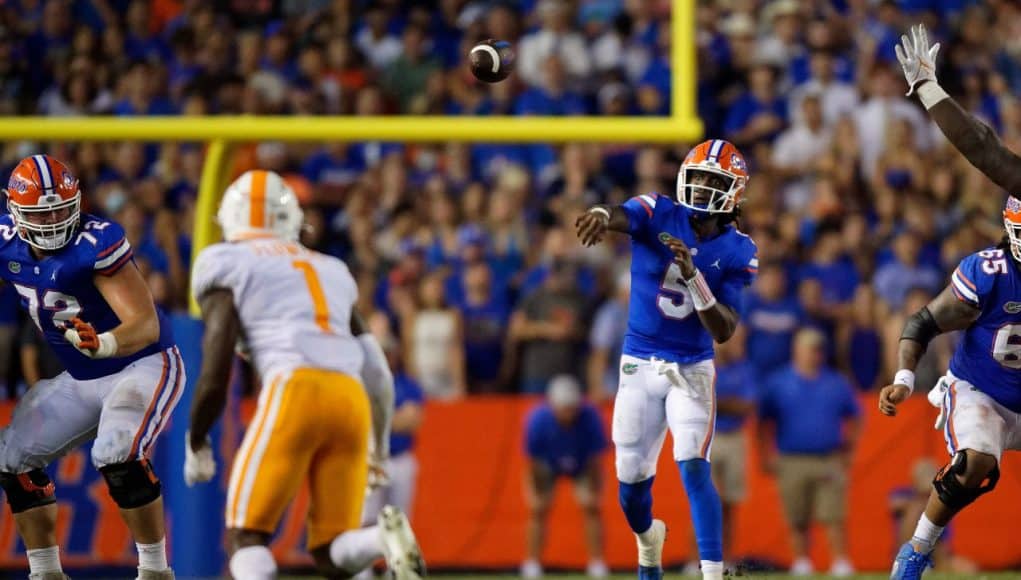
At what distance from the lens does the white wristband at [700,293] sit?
6520 mm

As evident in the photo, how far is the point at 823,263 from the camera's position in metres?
10.7

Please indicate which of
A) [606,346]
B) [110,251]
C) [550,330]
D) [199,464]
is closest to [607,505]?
[606,346]

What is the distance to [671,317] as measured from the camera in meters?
6.85

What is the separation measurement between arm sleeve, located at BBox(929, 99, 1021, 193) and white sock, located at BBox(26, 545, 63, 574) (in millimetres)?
3946

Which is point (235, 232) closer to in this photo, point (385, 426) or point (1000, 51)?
point (385, 426)

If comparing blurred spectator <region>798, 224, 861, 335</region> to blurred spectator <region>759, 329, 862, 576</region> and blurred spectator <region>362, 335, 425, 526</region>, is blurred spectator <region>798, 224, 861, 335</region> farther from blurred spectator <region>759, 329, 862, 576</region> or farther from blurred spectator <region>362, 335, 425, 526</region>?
blurred spectator <region>362, 335, 425, 526</region>

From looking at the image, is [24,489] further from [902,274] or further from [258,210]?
[902,274]

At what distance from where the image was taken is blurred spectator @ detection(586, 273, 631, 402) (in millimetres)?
10258

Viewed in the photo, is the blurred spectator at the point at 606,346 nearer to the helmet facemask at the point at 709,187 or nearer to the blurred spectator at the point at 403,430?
the blurred spectator at the point at 403,430

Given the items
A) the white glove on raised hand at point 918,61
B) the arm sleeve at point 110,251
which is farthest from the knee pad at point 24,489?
the white glove on raised hand at point 918,61

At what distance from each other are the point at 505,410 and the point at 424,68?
3.03 meters

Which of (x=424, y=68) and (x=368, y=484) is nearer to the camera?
(x=368, y=484)

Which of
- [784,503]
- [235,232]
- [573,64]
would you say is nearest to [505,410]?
[784,503]

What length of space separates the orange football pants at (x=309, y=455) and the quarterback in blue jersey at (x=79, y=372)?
49.0 inches
